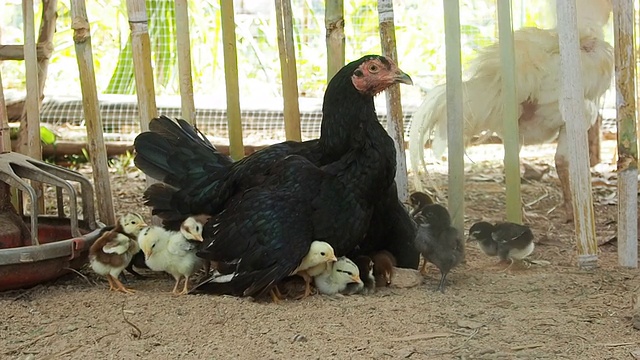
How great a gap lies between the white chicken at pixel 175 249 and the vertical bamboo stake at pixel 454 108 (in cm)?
126

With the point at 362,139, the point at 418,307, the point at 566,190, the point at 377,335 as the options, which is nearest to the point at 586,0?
the point at 566,190

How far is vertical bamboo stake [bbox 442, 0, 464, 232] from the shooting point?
3.92 m

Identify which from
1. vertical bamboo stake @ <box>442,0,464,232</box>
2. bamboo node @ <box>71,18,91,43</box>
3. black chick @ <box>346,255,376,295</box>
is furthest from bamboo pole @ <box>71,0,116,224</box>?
vertical bamboo stake @ <box>442,0,464,232</box>

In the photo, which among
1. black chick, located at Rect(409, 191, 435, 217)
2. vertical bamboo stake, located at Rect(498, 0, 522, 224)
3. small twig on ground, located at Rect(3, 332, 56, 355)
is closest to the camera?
small twig on ground, located at Rect(3, 332, 56, 355)

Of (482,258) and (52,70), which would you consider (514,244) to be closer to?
(482,258)

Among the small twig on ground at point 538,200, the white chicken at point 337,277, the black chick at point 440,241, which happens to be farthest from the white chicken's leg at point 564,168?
the white chicken at point 337,277

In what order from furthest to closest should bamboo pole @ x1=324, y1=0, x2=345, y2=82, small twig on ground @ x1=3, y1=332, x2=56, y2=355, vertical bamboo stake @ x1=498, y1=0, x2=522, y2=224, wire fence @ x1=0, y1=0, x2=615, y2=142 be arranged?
1. wire fence @ x1=0, y1=0, x2=615, y2=142
2. bamboo pole @ x1=324, y1=0, x2=345, y2=82
3. vertical bamboo stake @ x1=498, y1=0, x2=522, y2=224
4. small twig on ground @ x1=3, y1=332, x2=56, y2=355

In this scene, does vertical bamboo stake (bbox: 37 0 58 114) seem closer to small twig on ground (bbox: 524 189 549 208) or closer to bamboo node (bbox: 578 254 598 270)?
bamboo node (bbox: 578 254 598 270)

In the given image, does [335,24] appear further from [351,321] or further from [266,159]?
[351,321]

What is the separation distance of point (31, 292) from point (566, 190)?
3.46 meters

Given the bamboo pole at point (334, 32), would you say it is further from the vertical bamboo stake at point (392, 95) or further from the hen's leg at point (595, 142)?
the hen's leg at point (595, 142)

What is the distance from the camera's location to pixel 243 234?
140 inches

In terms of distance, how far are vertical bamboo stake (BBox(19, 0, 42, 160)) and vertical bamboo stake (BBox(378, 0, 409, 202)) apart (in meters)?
1.78

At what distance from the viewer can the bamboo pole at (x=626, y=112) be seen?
3.77m
